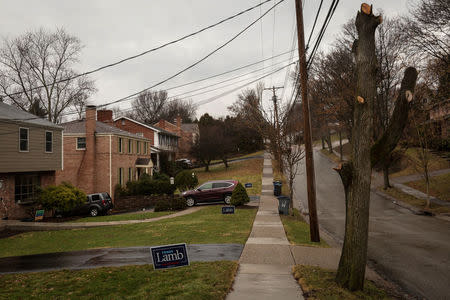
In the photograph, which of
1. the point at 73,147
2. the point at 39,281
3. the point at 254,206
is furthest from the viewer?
the point at 73,147

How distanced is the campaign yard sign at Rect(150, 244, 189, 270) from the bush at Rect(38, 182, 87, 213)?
17701mm

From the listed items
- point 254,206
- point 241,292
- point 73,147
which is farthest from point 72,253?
point 73,147

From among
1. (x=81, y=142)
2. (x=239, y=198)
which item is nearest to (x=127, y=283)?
(x=239, y=198)

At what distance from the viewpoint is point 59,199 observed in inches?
848

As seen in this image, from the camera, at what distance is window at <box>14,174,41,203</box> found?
21.2 m

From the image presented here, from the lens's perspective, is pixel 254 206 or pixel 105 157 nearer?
pixel 254 206

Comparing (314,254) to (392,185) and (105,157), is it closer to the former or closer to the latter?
(392,185)

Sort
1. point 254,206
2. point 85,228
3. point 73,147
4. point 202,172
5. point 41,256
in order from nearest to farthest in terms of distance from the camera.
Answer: point 41,256 → point 85,228 → point 254,206 → point 73,147 → point 202,172

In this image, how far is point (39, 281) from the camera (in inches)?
302

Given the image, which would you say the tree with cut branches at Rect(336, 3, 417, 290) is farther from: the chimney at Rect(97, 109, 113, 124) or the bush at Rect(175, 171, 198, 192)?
the chimney at Rect(97, 109, 113, 124)

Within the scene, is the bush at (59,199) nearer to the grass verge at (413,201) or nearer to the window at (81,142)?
the window at (81,142)

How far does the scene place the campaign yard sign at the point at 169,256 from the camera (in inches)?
256

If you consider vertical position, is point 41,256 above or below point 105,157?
below

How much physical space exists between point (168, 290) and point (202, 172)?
126 ft
